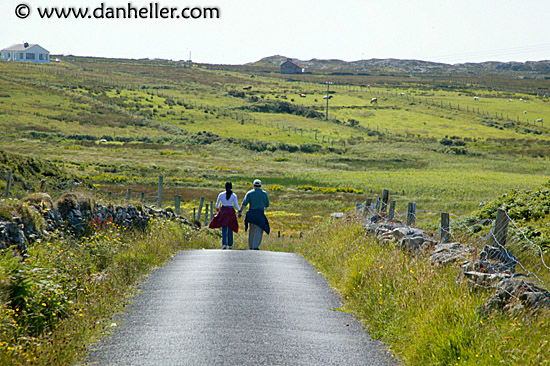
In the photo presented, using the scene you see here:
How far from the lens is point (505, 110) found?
6634 inches

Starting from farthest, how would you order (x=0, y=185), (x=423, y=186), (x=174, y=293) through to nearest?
(x=423, y=186), (x=0, y=185), (x=174, y=293)

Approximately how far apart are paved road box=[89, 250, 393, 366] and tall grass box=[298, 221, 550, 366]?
1.06 ft

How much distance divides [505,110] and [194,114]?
87380mm

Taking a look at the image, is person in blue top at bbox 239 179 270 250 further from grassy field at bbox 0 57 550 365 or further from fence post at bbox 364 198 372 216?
fence post at bbox 364 198 372 216

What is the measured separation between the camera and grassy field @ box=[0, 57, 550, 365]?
9.20m

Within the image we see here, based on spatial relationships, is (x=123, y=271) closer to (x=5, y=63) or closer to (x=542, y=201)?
(x=542, y=201)

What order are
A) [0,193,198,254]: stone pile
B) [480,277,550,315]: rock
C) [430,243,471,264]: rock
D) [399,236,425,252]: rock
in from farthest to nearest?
[399,236,425,252]: rock, [430,243,471,264]: rock, [0,193,198,254]: stone pile, [480,277,550,315]: rock

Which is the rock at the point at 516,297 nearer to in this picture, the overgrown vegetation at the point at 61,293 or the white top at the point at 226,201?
the overgrown vegetation at the point at 61,293

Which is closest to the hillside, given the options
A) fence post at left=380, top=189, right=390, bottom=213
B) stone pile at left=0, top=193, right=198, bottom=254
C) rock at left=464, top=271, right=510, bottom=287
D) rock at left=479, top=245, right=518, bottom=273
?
fence post at left=380, top=189, right=390, bottom=213

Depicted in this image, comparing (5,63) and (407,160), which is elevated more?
(5,63)

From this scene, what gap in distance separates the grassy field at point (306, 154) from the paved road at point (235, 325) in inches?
19.2

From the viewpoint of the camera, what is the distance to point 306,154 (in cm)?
10825

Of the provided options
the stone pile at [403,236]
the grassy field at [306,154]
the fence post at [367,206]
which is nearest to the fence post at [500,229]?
the grassy field at [306,154]

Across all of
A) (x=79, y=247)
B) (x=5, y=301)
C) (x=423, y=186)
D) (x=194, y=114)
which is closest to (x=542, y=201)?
(x=79, y=247)
